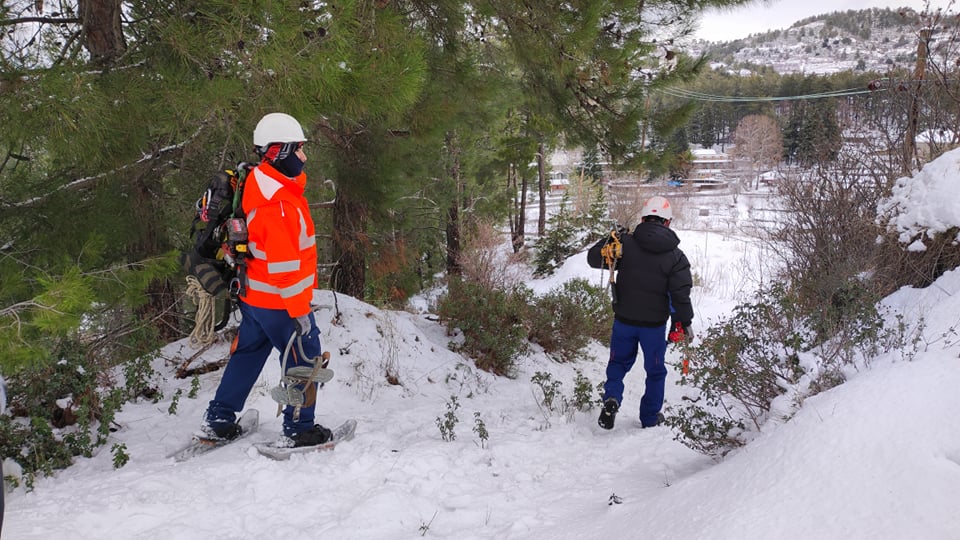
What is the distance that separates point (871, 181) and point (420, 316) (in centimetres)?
653

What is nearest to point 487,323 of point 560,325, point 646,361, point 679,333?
point 560,325

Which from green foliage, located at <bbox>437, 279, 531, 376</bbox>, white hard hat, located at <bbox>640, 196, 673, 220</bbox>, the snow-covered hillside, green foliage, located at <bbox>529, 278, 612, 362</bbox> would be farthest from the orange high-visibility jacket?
green foliage, located at <bbox>529, 278, 612, 362</bbox>

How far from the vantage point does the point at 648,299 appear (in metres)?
4.88

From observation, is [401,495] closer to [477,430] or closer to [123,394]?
[477,430]

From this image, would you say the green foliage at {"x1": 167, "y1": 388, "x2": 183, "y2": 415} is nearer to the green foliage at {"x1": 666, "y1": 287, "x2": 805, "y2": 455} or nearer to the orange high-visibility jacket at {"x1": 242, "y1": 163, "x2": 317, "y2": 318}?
the orange high-visibility jacket at {"x1": 242, "y1": 163, "x2": 317, "y2": 318}

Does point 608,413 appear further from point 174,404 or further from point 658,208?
point 174,404

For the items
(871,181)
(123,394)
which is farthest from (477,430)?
(871,181)

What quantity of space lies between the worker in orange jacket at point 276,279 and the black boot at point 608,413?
90.2 inches

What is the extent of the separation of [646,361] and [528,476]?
1.76m

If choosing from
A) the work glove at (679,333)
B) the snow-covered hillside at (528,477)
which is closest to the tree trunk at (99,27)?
the snow-covered hillside at (528,477)

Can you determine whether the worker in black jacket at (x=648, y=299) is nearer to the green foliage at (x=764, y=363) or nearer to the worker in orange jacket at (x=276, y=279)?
the green foliage at (x=764, y=363)

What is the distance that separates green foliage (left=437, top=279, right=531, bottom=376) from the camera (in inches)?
271

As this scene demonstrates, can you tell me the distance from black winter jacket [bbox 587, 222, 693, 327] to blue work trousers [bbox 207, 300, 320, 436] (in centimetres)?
263

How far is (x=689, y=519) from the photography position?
7.96 ft
